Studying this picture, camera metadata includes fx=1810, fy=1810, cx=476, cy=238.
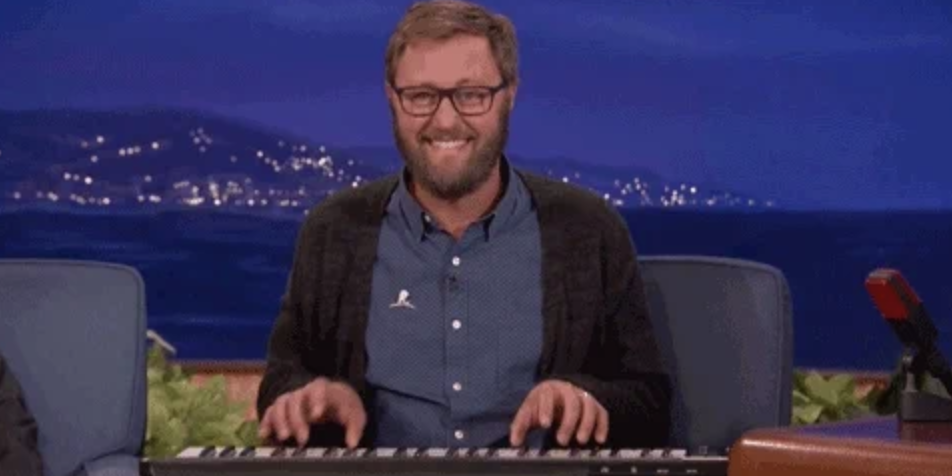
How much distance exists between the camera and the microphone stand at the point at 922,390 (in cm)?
132

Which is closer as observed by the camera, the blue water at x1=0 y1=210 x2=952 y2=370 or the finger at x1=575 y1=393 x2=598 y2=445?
the finger at x1=575 y1=393 x2=598 y2=445

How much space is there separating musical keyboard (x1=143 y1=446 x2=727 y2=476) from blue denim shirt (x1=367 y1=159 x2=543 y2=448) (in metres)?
0.72

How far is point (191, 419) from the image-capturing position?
3158mm

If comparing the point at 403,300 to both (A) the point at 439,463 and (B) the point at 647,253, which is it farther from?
(B) the point at 647,253

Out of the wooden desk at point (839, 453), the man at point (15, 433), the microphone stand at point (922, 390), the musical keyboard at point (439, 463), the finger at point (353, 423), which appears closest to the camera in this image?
the wooden desk at point (839, 453)

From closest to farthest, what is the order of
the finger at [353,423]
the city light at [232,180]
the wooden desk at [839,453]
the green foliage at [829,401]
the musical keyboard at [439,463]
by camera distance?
the wooden desk at [839,453], the musical keyboard at [439,463], the finger at [353,423], the green foliage at [829,401], the city light at [232,180]

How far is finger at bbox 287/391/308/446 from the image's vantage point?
2.10m

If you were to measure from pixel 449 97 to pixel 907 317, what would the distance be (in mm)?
1158

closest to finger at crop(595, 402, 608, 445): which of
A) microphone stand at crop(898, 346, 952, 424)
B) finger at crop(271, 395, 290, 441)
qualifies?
finger at crop(271, 395, 290, 441)

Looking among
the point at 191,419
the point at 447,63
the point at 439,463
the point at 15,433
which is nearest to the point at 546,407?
the point at 439,463

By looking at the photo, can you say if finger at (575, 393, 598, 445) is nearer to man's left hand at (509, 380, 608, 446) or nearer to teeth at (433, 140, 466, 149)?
man's left hand at (509, 380, 608, 446)

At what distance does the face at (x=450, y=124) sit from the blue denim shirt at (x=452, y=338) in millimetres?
79

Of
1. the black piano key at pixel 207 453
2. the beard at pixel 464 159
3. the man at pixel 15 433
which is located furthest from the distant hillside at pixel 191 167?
the black piano key at pixel 207 453

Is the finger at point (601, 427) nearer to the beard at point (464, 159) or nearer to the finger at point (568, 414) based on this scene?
the finger at point (568, 414)
